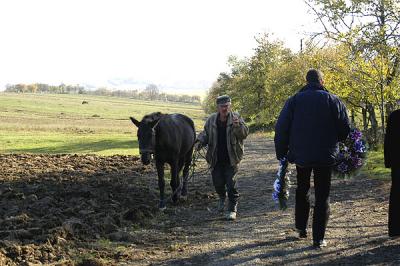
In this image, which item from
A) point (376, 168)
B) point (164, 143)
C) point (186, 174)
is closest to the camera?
point (164, 143)

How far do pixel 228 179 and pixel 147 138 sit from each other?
6.14 ft

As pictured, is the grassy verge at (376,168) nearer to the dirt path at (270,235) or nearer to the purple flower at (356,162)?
the dirt path at (270,235)

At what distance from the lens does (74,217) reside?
8281mm

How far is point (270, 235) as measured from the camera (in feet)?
23.3

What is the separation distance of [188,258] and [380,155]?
40.1ft

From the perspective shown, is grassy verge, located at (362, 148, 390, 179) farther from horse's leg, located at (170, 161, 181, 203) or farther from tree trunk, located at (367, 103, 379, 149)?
horse's leg, located at (170, 161, 181, 203)

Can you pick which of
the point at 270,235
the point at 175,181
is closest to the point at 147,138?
the point at 175,181

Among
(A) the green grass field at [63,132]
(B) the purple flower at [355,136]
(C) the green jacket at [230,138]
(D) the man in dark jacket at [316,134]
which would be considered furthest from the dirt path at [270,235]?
(A) the green grass field at [63,132]

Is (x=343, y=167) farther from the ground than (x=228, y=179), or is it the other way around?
(x=343, y=167)

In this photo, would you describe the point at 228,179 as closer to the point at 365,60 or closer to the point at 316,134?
the point at 316,134

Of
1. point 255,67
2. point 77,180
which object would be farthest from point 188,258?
point 255,67

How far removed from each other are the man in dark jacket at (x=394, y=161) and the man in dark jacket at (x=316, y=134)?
62 centimetres

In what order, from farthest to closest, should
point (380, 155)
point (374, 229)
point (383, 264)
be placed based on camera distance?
point (380, 155), point (374, 229), point (383, 264)

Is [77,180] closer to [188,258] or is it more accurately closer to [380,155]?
[188,258]
